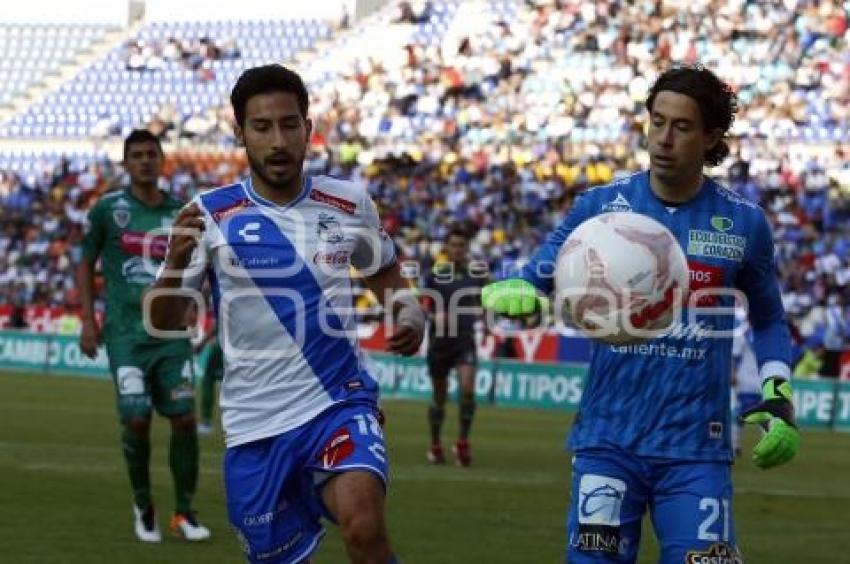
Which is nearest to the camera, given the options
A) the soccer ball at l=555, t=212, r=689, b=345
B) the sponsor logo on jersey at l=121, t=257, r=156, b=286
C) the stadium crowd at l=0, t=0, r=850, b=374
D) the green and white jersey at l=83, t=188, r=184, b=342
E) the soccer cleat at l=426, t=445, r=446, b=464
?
the soccer ball at l=555, t=212, r=689, b=345

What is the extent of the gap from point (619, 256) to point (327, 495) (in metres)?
1.47

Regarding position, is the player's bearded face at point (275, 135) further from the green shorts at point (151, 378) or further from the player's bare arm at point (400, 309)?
the green shorts at point (151, 378)

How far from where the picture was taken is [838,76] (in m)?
39.8

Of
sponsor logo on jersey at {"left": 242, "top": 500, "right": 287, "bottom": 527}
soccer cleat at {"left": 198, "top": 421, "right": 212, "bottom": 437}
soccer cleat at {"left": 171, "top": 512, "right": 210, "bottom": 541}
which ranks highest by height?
sponsor logo on jersey at {"left": 242, "top": 500, "right": 287, "bottom": 527}

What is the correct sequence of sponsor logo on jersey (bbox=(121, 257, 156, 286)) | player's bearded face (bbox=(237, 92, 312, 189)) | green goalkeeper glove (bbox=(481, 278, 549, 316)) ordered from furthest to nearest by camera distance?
sponsor logo on jersey (bbox=(121, 257, 156, 286))
player's bearded face (bbox=(237, 92, 312, 189))
green goalkeeper glove (bbox=(481, 278, 549, 316))

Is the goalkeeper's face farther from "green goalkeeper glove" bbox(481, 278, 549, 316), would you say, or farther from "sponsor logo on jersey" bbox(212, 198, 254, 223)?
"sponsor logo on jersey" bbox(212, 198, 254, 223)

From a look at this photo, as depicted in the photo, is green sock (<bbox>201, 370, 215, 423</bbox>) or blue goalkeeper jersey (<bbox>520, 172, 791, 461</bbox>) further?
green sock (<bbox>201, 370, 215, 423</bbox>)

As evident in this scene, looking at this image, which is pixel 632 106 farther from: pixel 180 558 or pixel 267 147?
pixel 267 147

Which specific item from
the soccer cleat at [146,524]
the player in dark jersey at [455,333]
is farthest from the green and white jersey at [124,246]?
the player in dark jersey at [455,333]

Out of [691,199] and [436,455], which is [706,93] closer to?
[691,199]

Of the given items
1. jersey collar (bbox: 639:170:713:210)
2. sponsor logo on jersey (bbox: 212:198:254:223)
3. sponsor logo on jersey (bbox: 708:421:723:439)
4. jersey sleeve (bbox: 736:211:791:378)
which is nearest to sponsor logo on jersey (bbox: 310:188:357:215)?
sponsor logo on jersey (bbox: 212:198:254:223)

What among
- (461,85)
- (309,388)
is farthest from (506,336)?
(309,388)

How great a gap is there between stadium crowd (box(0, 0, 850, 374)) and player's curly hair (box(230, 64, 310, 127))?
25945 millimetres

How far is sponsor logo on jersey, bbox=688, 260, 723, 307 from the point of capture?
7004 millimetres
